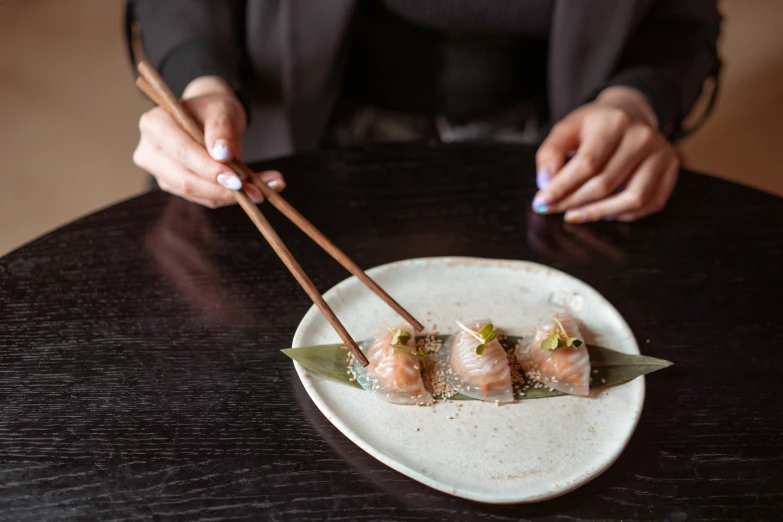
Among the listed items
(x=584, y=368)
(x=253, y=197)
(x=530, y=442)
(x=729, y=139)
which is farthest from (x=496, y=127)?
(x=729, y=139)

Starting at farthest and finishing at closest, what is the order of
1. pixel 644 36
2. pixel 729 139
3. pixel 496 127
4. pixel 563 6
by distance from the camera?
pixel 729 139 → pixel 496 127 → pixel 644 36 → pixel 563 6

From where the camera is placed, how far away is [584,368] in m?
0.96

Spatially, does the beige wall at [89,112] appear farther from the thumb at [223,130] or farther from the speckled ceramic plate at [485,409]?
the speckled ceramic plate at [485,409]

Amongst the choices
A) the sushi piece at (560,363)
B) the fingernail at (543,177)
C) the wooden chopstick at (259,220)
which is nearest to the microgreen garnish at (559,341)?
the sushi piece at (560,363)

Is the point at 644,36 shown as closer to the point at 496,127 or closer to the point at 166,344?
the point at 496,127

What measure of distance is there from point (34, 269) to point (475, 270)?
30.3 inches

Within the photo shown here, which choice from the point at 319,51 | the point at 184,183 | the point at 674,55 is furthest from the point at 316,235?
the point at 674,55

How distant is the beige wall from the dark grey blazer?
4.41 feet

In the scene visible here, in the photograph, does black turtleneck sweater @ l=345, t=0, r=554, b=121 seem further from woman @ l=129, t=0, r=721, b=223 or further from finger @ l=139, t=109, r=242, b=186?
finger @ l=139, t=109, r=242, b=186

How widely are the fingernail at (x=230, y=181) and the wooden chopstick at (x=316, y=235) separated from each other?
3 centimetres

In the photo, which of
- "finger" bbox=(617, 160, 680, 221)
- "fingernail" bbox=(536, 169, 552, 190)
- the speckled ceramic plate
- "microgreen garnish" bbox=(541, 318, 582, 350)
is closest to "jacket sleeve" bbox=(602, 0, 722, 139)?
"finger" bbox=(617, 160, 680, 221)

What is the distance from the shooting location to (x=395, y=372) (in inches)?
36.6

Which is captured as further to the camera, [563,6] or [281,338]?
[563,6]

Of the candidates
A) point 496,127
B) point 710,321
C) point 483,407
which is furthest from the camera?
point 496,127
